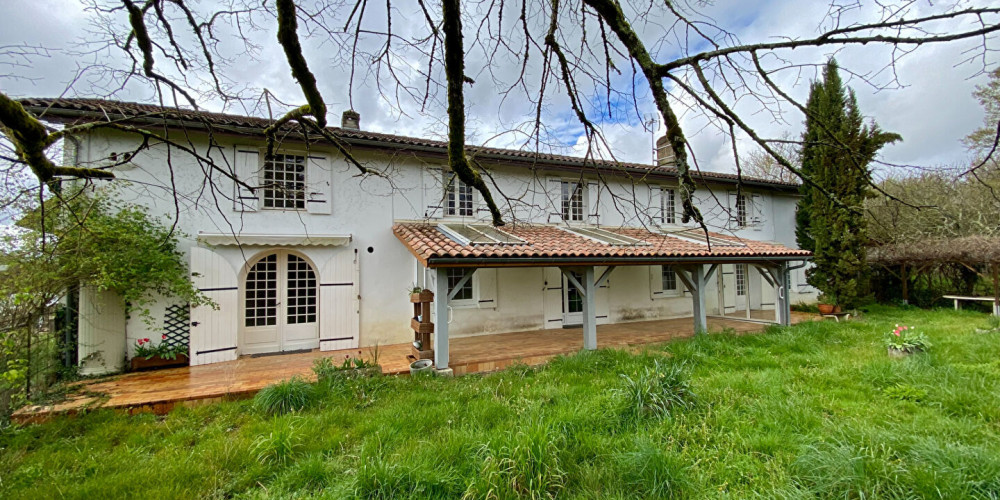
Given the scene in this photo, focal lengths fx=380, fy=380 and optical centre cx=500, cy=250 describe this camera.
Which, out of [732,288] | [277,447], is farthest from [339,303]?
[732,288]

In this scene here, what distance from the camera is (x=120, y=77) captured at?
2.78 meters

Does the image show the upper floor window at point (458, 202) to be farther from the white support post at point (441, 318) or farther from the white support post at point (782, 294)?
the white support post at point (782, 294)

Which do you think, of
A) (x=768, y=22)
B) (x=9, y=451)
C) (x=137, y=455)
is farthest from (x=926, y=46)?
(x=9, y=451)

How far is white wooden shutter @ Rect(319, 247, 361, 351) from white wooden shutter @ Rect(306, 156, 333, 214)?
3.40 feet

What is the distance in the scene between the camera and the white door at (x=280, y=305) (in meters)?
8.14

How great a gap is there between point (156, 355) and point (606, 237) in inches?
376

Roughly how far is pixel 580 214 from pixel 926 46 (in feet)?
30.5

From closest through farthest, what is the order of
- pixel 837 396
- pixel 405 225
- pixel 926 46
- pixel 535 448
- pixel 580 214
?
pixel 926 46 → pixel 535 448 → pixel 837 396 → pixel 405 225 → pixel 580 214

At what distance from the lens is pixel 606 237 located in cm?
936

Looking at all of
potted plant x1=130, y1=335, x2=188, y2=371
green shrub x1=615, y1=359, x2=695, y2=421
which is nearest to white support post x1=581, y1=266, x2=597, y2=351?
green shrub x1=615, y1=359, x2=695, y2=421

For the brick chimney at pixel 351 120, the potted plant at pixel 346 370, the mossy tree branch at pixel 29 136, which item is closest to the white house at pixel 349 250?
the potted plant at pixel 346 370

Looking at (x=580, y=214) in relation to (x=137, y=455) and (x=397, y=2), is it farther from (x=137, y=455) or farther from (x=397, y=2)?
(x=137, y=455)

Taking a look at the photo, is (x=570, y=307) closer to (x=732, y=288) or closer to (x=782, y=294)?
(x=782, y=294)

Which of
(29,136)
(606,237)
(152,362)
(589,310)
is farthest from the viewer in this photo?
(606,237)
